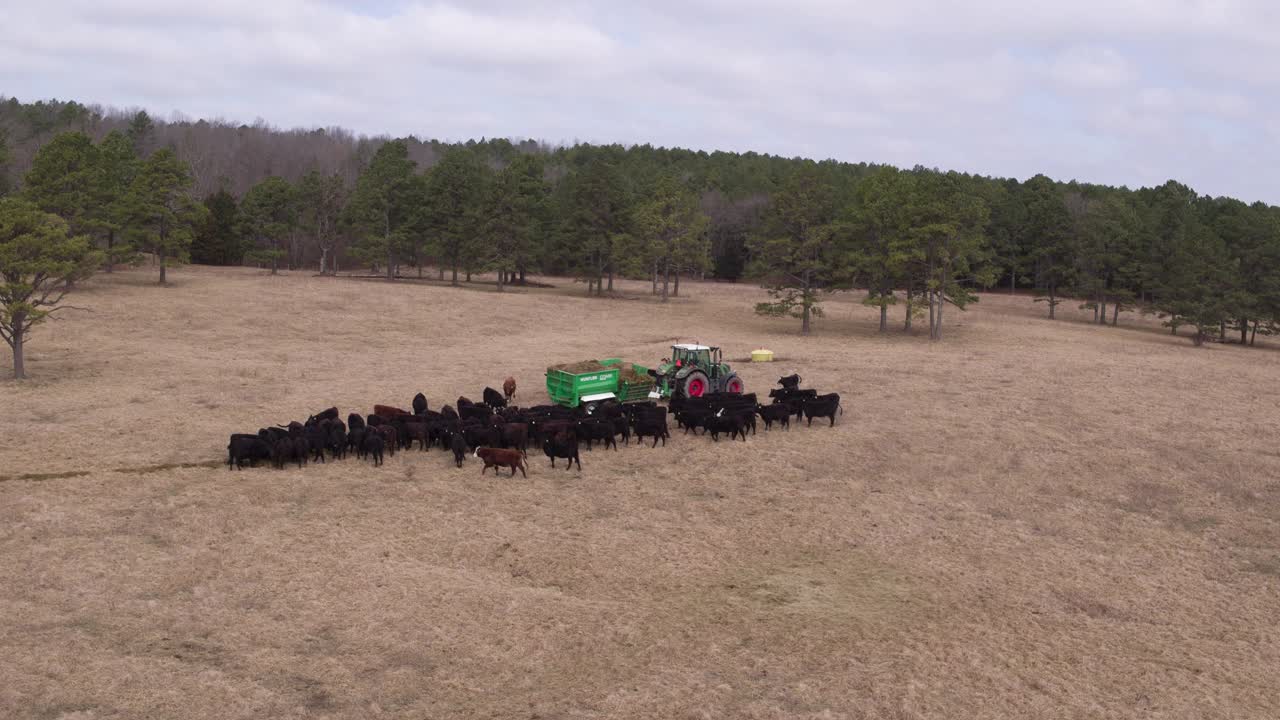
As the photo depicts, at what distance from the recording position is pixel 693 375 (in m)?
28.0

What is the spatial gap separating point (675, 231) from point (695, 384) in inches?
1438

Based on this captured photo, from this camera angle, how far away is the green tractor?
27734 millimetres

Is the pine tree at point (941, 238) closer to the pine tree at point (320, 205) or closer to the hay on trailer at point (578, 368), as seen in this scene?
the hay on trailer at point (578, 368)

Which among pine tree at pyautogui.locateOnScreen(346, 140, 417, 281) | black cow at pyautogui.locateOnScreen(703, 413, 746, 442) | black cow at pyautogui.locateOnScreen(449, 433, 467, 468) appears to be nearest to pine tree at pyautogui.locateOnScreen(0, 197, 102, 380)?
black cow at pyautogui.locateOnScreen(449, 433, 467, 468)

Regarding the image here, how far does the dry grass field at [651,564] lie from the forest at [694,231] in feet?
56.0

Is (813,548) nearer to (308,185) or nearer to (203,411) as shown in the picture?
(203,411)

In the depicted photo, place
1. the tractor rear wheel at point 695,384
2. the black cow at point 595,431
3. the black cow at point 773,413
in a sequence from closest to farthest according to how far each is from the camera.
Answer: the black cow at point 595,431 < the black cow at point 773,413 < the tractor rear wheel at point 695,384

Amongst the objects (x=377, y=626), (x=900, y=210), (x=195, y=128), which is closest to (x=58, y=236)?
(x=377, y=626)

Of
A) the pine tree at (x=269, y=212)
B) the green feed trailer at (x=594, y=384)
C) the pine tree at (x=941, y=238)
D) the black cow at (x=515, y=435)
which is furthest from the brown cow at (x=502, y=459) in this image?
the pine tree at (x=269, y=212)

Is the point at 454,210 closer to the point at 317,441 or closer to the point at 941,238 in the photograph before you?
the point at 941,238

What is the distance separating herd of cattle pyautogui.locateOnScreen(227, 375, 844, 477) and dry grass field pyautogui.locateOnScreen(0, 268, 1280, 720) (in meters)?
0.57

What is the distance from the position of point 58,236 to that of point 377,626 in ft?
84.9

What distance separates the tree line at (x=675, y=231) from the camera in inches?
1934

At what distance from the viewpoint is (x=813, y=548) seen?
1650 centimetres
